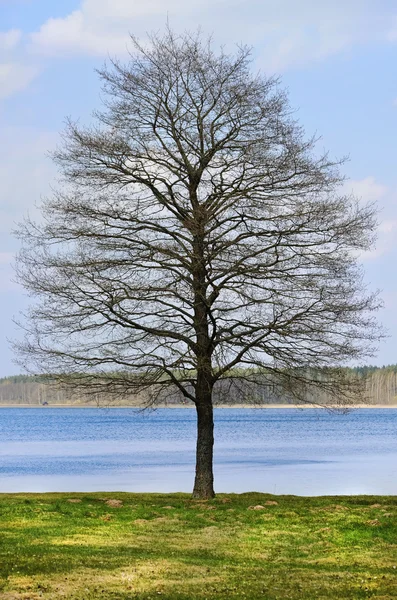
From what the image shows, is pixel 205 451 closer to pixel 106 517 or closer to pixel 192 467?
pixel 106 517

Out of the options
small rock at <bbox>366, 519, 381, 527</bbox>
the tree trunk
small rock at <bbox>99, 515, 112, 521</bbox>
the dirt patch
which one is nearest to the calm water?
the tree trunk

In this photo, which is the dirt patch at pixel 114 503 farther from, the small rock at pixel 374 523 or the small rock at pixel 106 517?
the small rock at pixel 374 523

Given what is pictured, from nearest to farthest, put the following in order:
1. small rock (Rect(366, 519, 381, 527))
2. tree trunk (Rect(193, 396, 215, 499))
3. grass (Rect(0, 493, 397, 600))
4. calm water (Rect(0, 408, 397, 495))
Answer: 1. grass (Rect(0, 493, 397, 600))
2. small rock (Rect(366, 519, 381, 527))
3. tree trunk (Rect(193, 396, 215, 499))
4. calm water (Rect(0, 408, 397, 495))

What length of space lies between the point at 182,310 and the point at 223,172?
3.67 meters

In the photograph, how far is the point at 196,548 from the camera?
15844 mm

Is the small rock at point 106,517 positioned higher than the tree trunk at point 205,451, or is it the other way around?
the tree trunk at point 205,451

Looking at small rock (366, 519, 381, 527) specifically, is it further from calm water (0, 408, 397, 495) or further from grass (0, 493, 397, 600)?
calm water (0, 408, 397, 495)

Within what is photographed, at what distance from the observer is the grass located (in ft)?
39.5

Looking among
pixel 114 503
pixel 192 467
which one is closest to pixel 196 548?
pixel 114 503

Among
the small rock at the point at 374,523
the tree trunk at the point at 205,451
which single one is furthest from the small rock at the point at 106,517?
the small rock at the point at 374,523

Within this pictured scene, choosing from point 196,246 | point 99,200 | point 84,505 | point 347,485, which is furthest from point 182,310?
point 347,485

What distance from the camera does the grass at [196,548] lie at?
12031mm

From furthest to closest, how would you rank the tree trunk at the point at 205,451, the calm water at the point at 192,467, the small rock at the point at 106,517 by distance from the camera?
1. the calm water at the point at 192,467
2. the tree trunk at the point at 205,451
3. the small rock at the point at 106,517

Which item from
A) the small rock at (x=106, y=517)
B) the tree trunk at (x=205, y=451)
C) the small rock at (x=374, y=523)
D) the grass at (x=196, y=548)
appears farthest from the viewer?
the tree trunk at (x=205, y=451)
